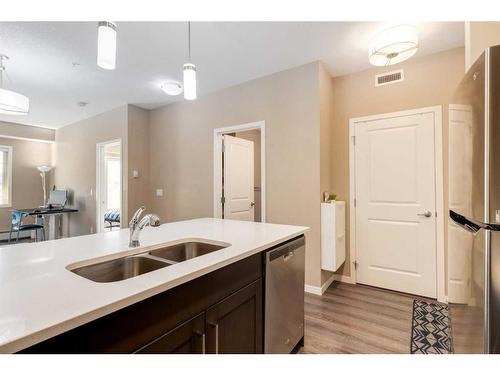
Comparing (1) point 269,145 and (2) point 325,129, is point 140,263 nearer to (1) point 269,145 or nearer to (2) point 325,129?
(1) point 269,145

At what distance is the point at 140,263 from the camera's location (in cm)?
130

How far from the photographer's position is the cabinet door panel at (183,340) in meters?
0.82

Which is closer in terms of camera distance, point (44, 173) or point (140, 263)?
point (140, 263)

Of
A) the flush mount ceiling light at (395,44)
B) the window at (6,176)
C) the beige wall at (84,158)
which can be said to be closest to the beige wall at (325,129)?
the flush mount ceiling light at (395,44)

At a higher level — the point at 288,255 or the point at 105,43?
the point at 105,43

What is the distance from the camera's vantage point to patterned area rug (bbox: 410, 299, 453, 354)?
1786 mm

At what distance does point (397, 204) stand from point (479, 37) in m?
1.75

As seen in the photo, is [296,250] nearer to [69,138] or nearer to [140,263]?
[140,263]

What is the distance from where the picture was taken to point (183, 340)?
3.03 ft

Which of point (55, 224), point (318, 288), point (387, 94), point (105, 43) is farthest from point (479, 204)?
point (55, 224)

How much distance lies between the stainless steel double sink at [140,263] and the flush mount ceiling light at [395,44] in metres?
2.14

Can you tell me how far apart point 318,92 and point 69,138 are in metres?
5.82

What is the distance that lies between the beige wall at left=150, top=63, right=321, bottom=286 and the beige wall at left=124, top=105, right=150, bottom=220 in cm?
46
